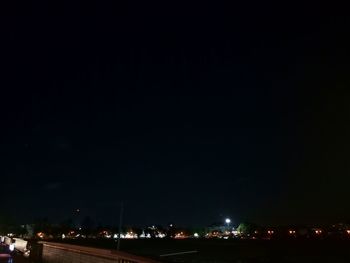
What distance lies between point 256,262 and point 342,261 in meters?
16.5

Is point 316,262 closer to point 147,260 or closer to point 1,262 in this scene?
point 1,262

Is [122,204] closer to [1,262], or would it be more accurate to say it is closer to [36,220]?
[1,262]

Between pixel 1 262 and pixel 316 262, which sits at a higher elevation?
pixel 1 262

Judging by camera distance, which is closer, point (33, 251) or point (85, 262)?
point (85, 262)

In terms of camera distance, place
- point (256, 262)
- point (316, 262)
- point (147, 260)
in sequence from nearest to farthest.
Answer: point (147, 260) → point (256, 262) → point (316, 262)

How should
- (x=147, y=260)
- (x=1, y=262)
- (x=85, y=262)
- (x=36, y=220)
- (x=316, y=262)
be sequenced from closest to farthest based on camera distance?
(x=147, y=260) < (x=85, y=262) < (x=1, y=262) < (x=316, y=262) < (x=36, y=220)

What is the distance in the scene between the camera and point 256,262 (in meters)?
63.1

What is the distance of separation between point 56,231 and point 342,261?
133m

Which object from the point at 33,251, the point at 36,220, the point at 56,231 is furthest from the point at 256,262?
the point at 36,220

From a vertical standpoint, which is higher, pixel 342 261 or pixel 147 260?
pixel 147 260

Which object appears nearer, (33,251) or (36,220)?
(33,251)

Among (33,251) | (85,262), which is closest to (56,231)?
(33,251)

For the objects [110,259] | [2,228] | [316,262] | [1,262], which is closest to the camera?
[110,259]

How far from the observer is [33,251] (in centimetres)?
2588
